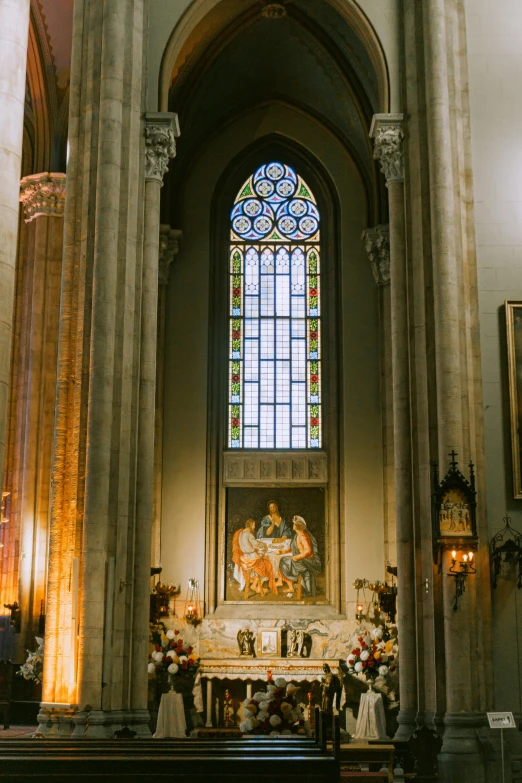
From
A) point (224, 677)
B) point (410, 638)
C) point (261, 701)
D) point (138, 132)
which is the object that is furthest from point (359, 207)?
point (261, 701)

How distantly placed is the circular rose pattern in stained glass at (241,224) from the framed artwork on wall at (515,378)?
11.7 meters

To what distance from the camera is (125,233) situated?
1783 centimetres

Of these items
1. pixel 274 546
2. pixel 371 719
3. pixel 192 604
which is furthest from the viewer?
pixel 274 546

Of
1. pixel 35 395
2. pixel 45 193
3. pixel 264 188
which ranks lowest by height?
pixel 35 395

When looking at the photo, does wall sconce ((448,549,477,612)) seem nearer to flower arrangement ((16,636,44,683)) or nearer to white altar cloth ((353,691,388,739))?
white altar cloth ((353,691,388,739))

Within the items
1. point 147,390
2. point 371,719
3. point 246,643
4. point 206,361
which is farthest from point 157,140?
point 246,643

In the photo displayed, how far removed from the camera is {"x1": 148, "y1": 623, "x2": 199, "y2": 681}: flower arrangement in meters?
22.0

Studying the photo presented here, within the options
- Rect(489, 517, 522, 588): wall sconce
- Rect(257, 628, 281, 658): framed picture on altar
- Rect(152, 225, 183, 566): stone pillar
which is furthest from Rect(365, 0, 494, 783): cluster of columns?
Rect(152, 225, 183, 566): stone pillar

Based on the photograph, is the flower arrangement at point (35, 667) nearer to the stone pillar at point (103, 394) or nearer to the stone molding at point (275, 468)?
the stone pillar at point (103, 394)

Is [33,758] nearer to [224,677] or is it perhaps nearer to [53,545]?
[53,545]

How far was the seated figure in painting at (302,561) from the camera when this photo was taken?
25.1 metres

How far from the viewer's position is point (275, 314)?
26859mm

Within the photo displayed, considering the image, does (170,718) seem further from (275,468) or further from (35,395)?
(35,395)

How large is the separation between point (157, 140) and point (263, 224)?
9150 millimetres
